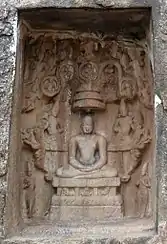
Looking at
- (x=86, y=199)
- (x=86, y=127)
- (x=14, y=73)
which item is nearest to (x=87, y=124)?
(x=86, y=127)

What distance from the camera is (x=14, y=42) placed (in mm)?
3592

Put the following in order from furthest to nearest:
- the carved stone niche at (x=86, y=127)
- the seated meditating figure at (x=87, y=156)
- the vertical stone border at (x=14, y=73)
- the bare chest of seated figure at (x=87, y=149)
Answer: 1. the bare chest of seated figure at (x=87, y=149)
2. the seated meditating figure at (x=87, y=156)
3. the carved stone niche at (x=86, y=127)
4. the vertical stone border at (x=14, y=73)

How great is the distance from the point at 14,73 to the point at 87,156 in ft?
3.72

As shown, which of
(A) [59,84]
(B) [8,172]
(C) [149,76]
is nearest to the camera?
(B) [8,172]

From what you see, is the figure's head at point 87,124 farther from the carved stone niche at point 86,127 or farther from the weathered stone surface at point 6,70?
the weathered stone surface at point 6,70

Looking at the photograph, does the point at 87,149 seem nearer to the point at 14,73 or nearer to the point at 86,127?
the point at 86,127

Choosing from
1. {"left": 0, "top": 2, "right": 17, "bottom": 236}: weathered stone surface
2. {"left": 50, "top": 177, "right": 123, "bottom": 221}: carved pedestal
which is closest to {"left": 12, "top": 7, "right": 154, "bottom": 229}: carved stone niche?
{"left": 50, "top": 177, "right": 123, "bottom": 221}: carved pedestal

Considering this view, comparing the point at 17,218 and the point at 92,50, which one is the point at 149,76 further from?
the point at 17,218

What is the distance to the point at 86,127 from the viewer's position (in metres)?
4.32

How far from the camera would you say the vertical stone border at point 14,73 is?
3.48 metres

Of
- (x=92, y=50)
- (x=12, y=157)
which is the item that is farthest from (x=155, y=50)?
(x=12, y=157)

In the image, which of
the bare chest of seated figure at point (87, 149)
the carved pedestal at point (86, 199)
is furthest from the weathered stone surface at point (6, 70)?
the bare chest of seated figure at point (87, 149)

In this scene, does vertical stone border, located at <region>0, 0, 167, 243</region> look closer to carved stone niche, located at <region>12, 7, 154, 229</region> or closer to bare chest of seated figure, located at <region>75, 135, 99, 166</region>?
carved stone niche, located at <region>12, 7, 154, 229</region>

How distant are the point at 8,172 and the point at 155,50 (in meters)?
1.39
